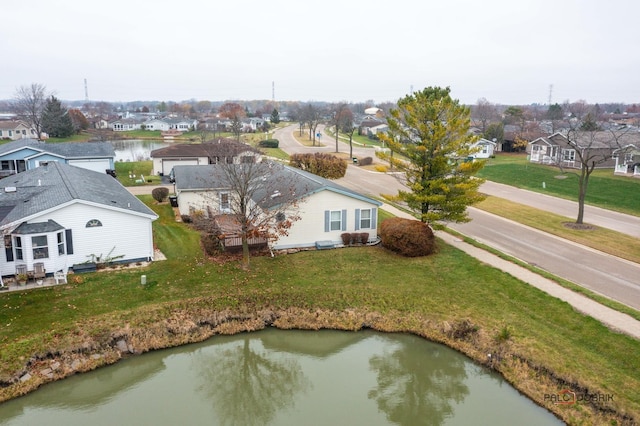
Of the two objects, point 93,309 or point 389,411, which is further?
point 93,309

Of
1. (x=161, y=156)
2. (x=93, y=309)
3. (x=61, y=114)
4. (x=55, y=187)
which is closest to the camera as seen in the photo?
(x=93, y=309)

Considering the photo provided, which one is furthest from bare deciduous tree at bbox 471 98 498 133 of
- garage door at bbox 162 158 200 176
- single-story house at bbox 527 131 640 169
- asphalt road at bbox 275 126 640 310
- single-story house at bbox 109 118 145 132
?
single-story house at bbox 109 118 145 132

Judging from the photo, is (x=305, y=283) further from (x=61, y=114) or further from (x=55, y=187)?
(x=61, y=114)

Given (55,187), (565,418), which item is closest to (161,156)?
(55,187)

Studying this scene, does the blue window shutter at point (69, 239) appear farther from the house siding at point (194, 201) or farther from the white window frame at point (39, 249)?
the house siding at point (194, 201)

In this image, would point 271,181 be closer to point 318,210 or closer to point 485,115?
→ point 318,210

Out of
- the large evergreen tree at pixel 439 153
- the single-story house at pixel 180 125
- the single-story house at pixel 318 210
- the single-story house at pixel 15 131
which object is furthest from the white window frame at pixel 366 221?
the single-story house at pixel 180 125

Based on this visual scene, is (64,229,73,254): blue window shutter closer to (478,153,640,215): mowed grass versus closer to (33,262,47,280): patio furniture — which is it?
(33,262,47,280): patio furniture
